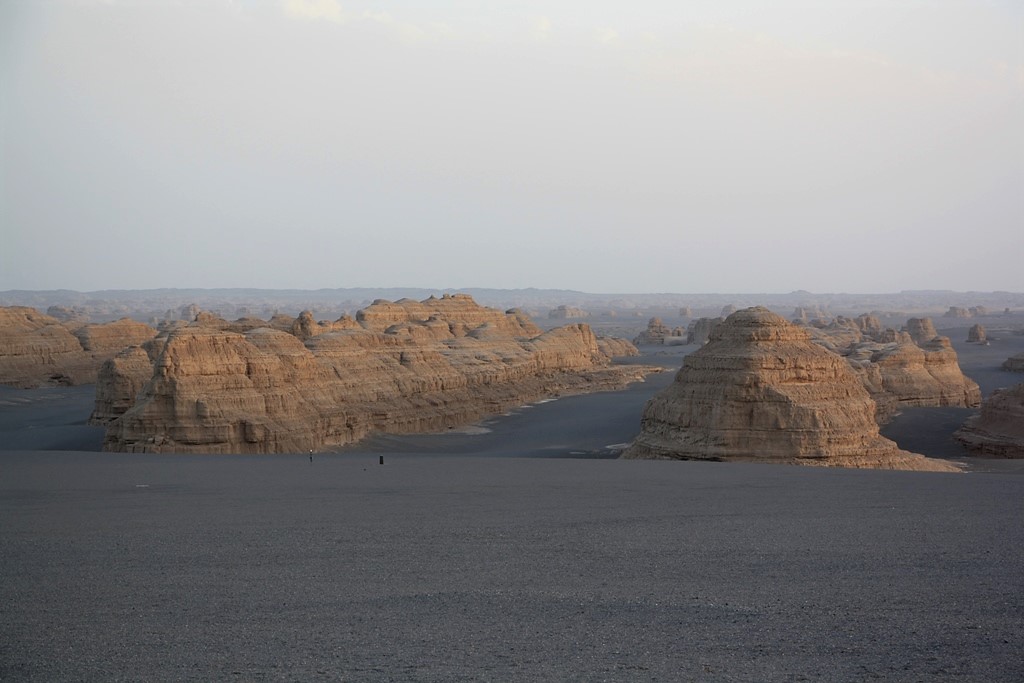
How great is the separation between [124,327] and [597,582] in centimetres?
6579

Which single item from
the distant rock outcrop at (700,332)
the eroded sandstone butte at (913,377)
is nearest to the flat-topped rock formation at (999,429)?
the eroded sandstone butte at (913,377)

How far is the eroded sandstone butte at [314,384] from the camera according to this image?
26438 mm

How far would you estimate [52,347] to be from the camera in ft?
197

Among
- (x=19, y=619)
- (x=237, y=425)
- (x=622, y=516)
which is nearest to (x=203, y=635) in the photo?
(x=19, y=619)

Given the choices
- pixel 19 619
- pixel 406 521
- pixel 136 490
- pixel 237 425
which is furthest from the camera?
pixel 237 425

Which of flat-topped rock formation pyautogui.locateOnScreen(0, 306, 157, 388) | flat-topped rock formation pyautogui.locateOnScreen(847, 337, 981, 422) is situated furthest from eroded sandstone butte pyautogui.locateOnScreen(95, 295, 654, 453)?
flat-topped rock formation pyautogui.locateOnScreen(847, 337, 981, 422)

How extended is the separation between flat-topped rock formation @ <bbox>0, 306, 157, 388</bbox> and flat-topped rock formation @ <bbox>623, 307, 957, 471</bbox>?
4743 cm

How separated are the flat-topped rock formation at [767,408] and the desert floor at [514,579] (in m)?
5.09

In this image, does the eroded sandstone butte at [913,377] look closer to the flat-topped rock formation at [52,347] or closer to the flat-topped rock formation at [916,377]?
the flat-topped rock formation at [916,377]

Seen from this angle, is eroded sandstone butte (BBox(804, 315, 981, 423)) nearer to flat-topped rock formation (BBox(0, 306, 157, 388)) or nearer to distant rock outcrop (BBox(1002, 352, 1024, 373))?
distant rock outcrop (BBox(1002, 352, 1024, 373))

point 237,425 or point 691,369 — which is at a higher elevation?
point 691,369

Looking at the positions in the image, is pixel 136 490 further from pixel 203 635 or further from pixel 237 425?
pixel 237 425

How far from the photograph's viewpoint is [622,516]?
11.0 meters

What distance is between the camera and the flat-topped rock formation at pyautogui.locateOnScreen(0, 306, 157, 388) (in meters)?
56.8
